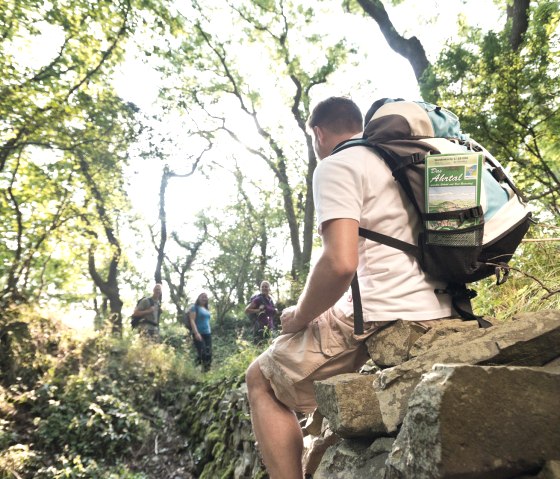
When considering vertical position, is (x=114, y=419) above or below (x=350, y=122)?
below

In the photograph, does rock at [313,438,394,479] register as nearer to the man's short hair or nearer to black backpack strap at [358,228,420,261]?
black backpack strap at [358,228,420,261]

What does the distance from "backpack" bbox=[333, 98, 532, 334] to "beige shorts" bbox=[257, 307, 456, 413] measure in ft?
0.50

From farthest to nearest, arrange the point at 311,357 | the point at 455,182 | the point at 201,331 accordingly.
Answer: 1. the point at 201,331
2. the point at 311,357
3. the point at 455,182

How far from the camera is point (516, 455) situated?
3.25 ft

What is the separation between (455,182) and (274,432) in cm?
145

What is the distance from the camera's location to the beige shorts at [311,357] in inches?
71.8

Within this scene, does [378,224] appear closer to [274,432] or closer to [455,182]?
[455,182]

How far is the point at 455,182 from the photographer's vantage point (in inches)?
63.1

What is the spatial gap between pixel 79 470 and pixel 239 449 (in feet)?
6.97

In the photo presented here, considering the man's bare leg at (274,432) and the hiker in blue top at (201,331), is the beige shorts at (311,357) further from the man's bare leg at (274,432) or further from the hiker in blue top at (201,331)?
the hiker in blue top at (201,331)

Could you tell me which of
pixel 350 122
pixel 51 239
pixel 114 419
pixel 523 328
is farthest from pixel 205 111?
pixel 523 328

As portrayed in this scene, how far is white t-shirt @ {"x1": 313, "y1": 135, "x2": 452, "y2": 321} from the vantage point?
1669mm

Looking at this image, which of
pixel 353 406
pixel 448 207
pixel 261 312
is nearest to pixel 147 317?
pixel 261 312

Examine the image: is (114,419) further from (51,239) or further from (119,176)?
(119,176)
